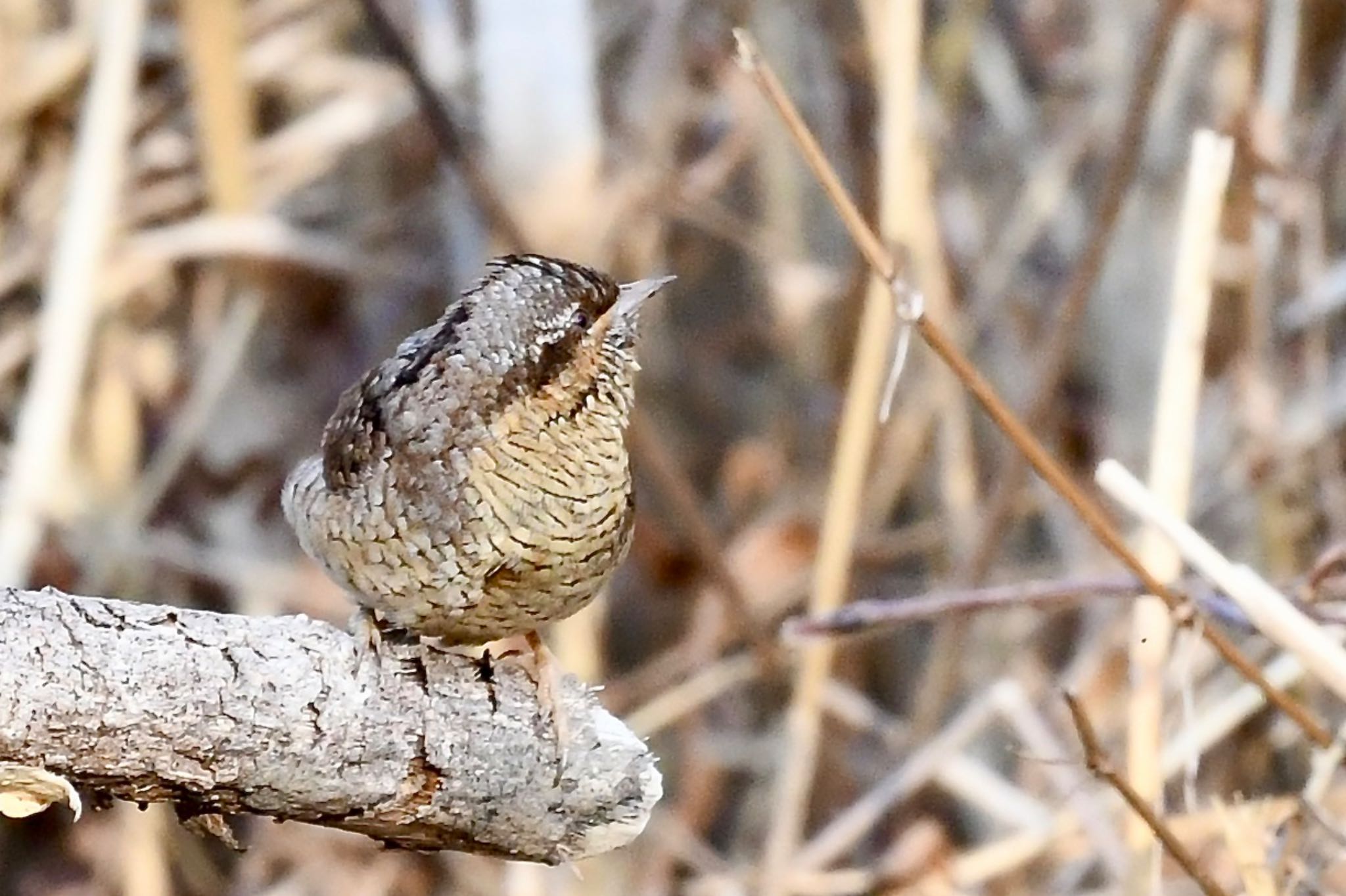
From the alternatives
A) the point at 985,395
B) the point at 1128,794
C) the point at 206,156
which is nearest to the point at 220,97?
the point at 206,156

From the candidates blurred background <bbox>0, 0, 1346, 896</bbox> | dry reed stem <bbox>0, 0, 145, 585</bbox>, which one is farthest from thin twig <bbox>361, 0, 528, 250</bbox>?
dry reed stem <bbox>0, 0, 145, 585</bbox>

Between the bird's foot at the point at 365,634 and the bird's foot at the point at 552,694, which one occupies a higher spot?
the bird's foot at the point at 365,634

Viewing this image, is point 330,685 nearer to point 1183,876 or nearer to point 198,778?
point 198,778

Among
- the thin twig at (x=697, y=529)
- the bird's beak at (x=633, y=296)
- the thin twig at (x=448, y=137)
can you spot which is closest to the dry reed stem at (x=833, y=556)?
the thin twig at (x=697, y=529)

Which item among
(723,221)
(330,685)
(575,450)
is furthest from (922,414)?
(330,685)

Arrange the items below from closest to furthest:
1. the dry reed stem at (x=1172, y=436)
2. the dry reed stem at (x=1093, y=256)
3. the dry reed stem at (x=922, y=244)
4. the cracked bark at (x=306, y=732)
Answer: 1. the cracked bark at (x=306, y=732)
2. the dry reed stem at (x=1172, y=436)
3. the dry reed stem at (x=1093, y=256)
4. the dry reed stem at (x=922, y=244)

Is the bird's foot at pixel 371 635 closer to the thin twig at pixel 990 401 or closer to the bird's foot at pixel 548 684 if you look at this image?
the bird's foot at pixel 548 684

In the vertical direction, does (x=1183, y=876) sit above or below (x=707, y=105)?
below
